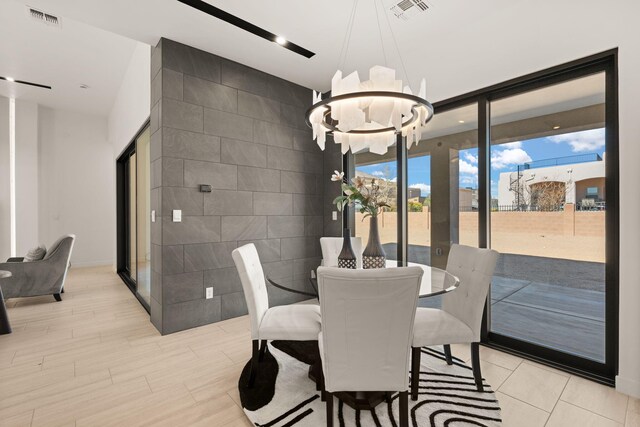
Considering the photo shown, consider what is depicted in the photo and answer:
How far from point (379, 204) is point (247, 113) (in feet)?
7.43

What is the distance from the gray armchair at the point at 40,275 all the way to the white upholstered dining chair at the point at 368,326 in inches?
172

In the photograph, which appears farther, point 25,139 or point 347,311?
point 25,139

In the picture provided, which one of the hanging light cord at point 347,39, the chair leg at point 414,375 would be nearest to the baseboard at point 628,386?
the chair leg at point 414,375

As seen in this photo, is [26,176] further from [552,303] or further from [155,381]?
[552,303]

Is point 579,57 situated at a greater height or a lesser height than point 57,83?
lesser

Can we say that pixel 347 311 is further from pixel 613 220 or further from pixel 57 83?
pixel 57 83

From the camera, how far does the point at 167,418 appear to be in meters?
1.77

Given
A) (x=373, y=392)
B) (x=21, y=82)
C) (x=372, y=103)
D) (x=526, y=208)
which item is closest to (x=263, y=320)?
(x=373, y=392)

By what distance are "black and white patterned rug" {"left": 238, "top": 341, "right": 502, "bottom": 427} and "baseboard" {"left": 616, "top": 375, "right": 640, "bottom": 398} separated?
86cm

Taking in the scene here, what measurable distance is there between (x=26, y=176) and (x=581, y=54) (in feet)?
27.9

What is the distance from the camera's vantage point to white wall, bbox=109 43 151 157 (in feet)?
11.9

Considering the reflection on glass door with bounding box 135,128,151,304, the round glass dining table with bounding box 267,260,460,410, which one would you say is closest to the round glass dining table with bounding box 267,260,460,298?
the round glass dining table with bounding box 267,260,460,410

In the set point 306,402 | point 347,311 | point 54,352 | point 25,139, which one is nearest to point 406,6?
point 347,311

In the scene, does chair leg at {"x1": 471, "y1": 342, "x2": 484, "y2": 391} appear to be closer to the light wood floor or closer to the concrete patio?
the light wood floor
